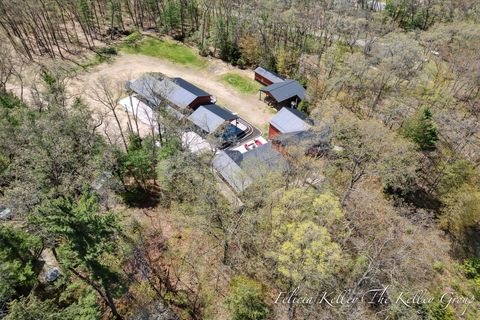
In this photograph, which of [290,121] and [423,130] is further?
[290,121]

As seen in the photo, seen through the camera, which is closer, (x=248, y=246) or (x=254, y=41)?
(x=248, y=246)

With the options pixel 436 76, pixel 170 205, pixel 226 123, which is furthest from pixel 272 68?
pixel 170 205

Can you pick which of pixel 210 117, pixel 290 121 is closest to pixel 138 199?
pixel 210 117

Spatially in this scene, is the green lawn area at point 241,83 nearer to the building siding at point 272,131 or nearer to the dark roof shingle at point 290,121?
the building siding at point 272,131

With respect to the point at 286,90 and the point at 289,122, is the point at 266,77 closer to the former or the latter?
the point at 286,90

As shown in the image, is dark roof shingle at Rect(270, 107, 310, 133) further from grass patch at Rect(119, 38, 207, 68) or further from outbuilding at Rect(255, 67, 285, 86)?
A: grass patch at Rect(119, 38, 207, 68)

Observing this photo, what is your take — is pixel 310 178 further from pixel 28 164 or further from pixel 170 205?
pixel 28 164
